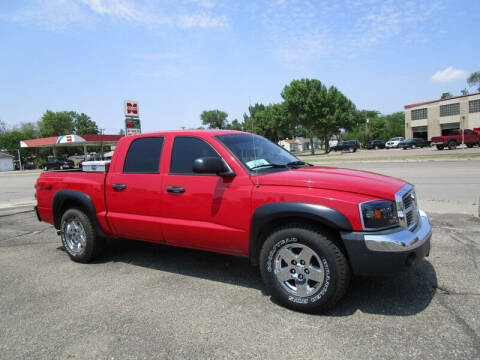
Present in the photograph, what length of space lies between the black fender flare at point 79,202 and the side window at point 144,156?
2.54 ft

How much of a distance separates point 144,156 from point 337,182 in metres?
2.46

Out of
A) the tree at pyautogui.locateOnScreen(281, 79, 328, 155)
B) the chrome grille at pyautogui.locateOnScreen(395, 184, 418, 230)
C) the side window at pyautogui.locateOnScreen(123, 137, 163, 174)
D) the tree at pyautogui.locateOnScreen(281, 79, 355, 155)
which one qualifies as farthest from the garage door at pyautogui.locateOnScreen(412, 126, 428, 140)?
the side window at pyautogui.locateOnScreen(123, 137, 163, 174)

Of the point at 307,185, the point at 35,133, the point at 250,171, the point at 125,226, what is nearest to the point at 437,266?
the point at 307,185

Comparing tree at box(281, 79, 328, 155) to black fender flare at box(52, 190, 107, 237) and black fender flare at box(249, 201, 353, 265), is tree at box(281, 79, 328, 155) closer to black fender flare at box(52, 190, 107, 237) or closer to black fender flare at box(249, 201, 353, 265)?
black fender flare at box(52, 190, 107, 237)

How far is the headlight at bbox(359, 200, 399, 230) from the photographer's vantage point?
3.04 meters

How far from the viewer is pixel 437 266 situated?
431 cm

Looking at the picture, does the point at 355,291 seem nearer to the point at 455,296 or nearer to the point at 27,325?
the point at 455,296

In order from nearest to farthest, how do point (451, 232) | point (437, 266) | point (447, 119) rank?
point (437, 266), point (451, 232), point (447, 119)

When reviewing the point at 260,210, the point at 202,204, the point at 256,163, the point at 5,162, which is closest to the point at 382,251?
the point at 260,210

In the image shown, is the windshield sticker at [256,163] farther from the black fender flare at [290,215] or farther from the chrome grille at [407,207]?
the chrome grille at [407,207]

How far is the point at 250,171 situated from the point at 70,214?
2960 mm

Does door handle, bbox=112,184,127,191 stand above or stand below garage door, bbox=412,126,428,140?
below

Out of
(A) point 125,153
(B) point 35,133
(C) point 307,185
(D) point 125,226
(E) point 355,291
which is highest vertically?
(B) point 35,133

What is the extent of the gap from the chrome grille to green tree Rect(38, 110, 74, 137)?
97.0 metres
